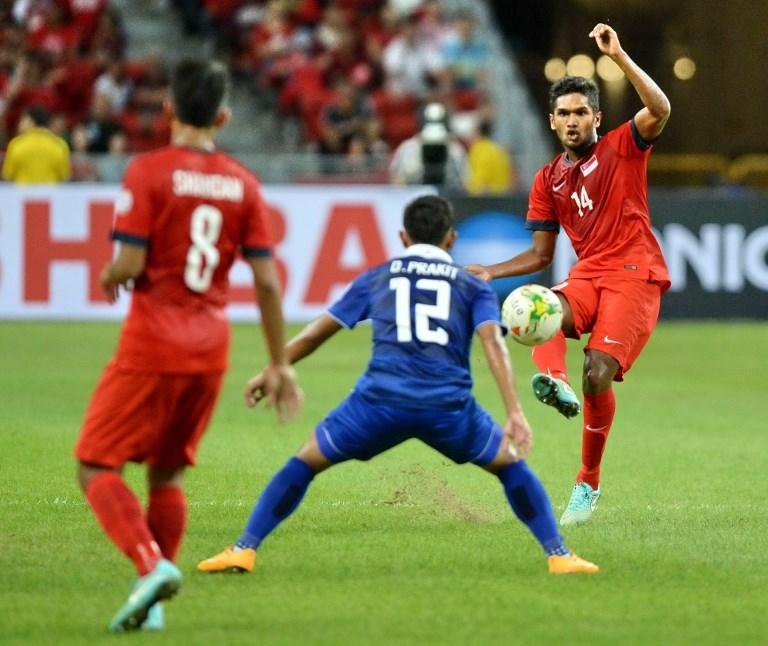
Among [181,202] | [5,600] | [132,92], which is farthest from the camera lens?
[132,92]

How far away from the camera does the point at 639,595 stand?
6730 mm

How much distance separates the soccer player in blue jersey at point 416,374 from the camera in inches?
266

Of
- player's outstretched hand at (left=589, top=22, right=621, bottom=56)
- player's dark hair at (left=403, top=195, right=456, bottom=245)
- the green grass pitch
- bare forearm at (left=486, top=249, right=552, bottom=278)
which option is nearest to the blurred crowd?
the green grass pitch

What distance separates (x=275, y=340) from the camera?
19.8 feet

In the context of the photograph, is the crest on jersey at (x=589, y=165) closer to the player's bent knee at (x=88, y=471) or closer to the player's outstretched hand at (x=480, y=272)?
the player's outstretched hand at (x=480, y=272)

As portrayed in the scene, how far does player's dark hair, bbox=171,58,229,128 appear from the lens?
19.5ft

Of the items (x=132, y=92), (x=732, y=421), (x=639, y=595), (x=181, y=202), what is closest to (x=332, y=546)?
(x=639, y=595)

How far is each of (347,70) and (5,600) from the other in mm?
18860

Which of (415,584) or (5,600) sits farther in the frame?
(415,584)

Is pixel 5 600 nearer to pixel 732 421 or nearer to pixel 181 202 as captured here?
pixel 181 202

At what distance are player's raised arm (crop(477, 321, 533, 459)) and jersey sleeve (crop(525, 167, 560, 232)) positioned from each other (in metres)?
2.70

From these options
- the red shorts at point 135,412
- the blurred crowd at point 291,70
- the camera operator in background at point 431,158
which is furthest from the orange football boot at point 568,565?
the blurred crowd at point 291,70

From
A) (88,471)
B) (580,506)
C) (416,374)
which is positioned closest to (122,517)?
(88,471)

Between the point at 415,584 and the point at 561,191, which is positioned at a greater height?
the point at 561,191
